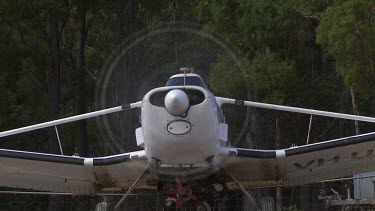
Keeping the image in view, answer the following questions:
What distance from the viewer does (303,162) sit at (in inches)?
593

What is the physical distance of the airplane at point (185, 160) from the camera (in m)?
12.0

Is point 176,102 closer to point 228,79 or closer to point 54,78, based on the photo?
point 228,79

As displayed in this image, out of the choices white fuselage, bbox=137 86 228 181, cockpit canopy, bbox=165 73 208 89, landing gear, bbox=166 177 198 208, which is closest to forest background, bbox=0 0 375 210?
cockpit canopy, bbox=165 73 208 89

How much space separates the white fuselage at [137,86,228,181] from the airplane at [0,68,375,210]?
15 millimetres

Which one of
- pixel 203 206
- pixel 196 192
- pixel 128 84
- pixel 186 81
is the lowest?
pixel 203 206

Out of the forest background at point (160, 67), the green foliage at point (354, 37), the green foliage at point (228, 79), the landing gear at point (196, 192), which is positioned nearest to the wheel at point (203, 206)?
the landing gear at point (196, 192)

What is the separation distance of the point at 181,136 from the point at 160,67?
1037 inches

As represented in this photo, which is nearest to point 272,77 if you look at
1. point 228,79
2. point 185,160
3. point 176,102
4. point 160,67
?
point 228,79

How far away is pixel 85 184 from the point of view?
1577 cm

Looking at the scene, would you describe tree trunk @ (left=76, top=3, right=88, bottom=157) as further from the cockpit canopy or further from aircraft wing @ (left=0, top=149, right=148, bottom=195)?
the cockpit canopy

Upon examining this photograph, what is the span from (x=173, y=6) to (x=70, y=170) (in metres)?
25.9

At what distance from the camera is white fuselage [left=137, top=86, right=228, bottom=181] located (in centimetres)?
1191

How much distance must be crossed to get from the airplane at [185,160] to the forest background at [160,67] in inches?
412

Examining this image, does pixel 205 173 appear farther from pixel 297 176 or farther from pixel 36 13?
pixel 36 13
